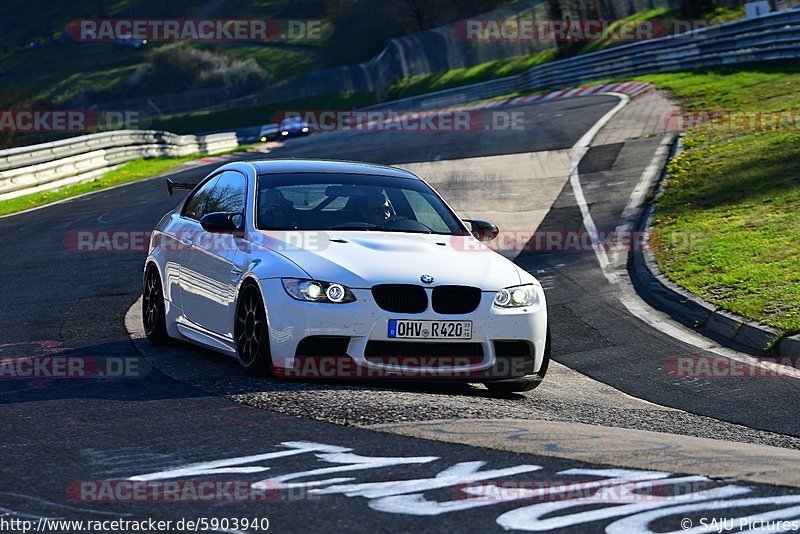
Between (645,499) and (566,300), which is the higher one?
(645,499)

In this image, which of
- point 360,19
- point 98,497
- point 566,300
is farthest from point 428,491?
point 360,19

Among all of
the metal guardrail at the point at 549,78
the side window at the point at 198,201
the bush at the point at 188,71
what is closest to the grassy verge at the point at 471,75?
the metal guardrail at the point at 549,78

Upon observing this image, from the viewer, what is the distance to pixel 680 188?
64.3 ft

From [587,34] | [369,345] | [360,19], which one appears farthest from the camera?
[360,19]

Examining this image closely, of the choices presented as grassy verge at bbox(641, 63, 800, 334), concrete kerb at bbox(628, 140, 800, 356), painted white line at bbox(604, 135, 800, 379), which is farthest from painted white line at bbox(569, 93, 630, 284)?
grassy verge at bbox(641, 63, 800, 334)

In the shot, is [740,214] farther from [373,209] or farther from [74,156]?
[74,156]

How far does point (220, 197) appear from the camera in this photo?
33.9 feet

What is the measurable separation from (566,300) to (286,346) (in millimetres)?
5850

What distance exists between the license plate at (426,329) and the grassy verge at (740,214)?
3.92m

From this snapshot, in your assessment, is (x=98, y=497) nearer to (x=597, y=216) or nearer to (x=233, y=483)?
(x=233, y=483)

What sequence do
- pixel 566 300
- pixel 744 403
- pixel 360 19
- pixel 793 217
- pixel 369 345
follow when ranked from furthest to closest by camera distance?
pixel 360 19
pixel 793 217
pixel 566 300
pixel 744 403
pixel 369 345

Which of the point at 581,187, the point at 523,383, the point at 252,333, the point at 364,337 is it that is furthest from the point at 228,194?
the point at 581,187

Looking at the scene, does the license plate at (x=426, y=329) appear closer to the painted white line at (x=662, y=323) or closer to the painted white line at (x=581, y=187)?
the painted white line at (x=662, y=323)

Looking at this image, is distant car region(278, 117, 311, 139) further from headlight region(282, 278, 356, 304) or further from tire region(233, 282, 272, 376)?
headlight region(282, 278, 356, 304)
